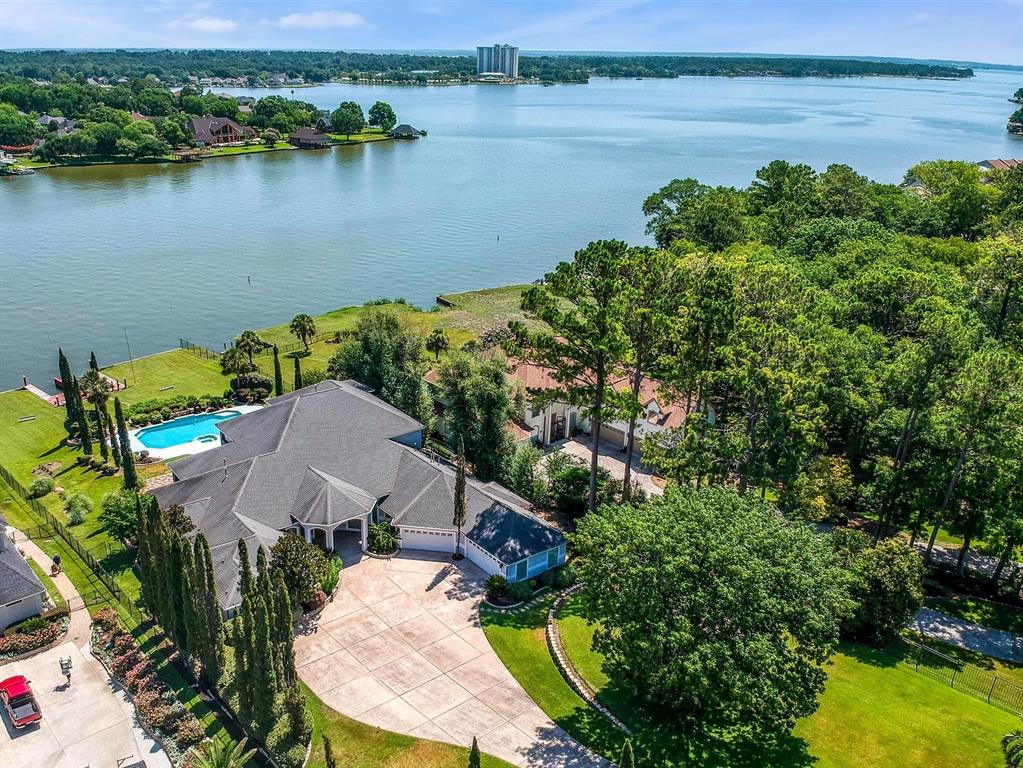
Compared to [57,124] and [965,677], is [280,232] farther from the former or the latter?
[965,677]

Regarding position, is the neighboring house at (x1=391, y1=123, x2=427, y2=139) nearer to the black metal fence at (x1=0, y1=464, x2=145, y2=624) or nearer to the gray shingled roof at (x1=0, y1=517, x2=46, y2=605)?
the black metal fence at (x1=0, y1=464, x2=145, y2=624)

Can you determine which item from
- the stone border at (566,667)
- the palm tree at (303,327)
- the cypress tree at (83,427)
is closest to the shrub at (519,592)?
the stone border at (566,667)

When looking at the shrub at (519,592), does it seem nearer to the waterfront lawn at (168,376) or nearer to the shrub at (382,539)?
the shrub at (382,539)

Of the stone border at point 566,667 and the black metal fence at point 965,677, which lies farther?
the black metal fence at point 965,677

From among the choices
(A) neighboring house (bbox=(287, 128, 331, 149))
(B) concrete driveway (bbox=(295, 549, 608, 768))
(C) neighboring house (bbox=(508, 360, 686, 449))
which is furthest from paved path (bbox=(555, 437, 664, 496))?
(A) neighboring house (bbox=(287, 128, 331, 149))

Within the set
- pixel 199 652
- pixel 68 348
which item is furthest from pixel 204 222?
pixel 199 652

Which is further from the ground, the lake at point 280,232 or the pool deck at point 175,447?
the lake at point 280,232

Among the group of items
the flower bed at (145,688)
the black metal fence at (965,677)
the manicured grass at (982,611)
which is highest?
the black metal fence at (965,677)
